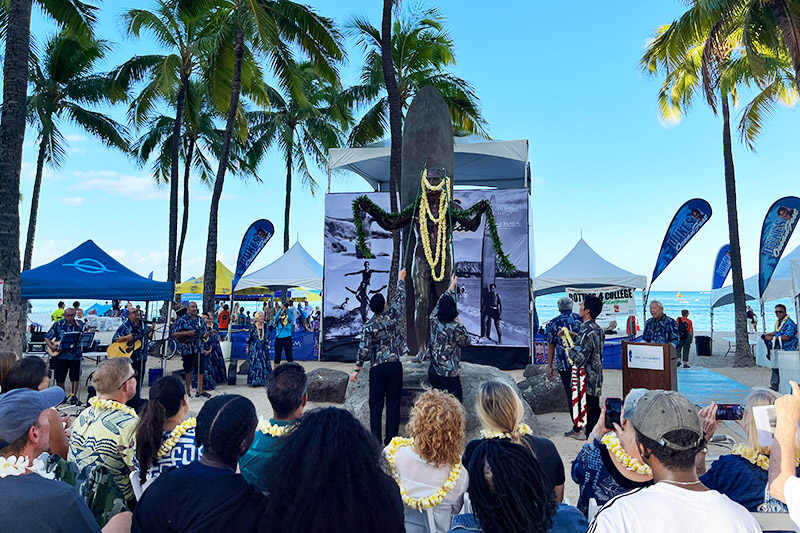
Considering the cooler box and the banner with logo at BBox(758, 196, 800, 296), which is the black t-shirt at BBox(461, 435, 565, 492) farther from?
the cooler box

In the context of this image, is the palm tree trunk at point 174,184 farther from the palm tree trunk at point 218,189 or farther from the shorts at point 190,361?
the shorts at point 190,361

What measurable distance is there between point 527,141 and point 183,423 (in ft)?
49.1

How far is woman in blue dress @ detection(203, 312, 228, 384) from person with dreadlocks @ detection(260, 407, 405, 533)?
9.02 meters

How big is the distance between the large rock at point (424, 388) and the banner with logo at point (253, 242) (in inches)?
340

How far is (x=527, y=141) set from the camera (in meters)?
16.2

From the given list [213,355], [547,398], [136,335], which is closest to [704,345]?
[547,398]

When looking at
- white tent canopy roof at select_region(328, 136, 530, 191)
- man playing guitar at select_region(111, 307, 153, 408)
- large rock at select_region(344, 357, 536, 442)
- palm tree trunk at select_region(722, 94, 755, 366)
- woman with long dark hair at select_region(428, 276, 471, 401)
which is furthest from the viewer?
white tent canopy roof at select_region(328, 136, 530, 191)

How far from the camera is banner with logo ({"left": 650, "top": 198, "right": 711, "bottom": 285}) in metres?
12.4

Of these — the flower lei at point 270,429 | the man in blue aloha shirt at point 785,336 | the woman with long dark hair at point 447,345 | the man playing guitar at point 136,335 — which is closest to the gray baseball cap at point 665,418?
the flower lei at point 270,429

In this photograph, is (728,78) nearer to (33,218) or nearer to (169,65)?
(169,65)

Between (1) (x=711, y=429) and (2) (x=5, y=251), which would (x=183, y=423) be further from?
(2) (x=5, y=251)

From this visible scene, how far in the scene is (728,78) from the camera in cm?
1648

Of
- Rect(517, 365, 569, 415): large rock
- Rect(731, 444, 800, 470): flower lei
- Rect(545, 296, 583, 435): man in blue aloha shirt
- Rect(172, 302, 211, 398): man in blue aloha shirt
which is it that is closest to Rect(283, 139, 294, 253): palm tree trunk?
Rect(172, 302, 211, 398): man in blue aloha shirt

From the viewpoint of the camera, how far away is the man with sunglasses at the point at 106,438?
283 cm
